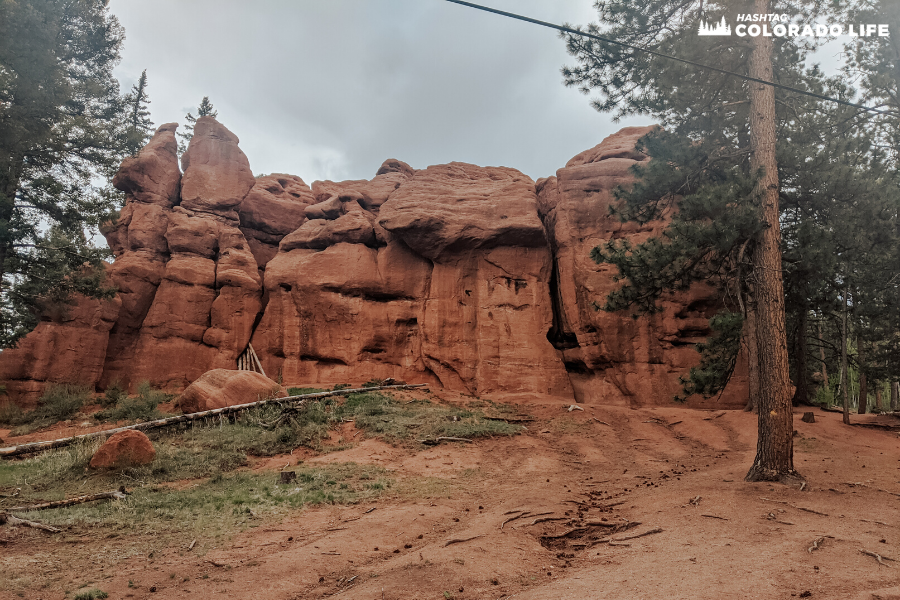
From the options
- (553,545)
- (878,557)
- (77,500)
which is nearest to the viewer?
(878,557)

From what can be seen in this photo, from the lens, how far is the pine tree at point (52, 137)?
1573 cm

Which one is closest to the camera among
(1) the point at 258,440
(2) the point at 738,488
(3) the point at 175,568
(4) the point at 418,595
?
(4) the point at 418,595

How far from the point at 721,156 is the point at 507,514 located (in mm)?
9510

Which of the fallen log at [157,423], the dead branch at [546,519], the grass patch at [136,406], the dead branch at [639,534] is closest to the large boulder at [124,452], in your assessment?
the fallen log at [157,423]

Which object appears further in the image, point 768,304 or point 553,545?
point 768,304

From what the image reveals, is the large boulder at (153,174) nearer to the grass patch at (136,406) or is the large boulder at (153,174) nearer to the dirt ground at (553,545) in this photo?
the grass patch at (136,406)

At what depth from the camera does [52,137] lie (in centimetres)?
1636

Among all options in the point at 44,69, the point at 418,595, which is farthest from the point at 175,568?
the point at 44,69

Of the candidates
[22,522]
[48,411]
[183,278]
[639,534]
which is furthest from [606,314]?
[48,411]

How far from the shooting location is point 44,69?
1612 cm

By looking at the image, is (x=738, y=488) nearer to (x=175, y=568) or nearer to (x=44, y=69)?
(x=175, y=568)

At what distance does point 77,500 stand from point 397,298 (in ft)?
56.6

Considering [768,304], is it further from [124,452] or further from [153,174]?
[153,174]

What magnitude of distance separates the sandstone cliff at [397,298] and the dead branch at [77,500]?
14.6 m
